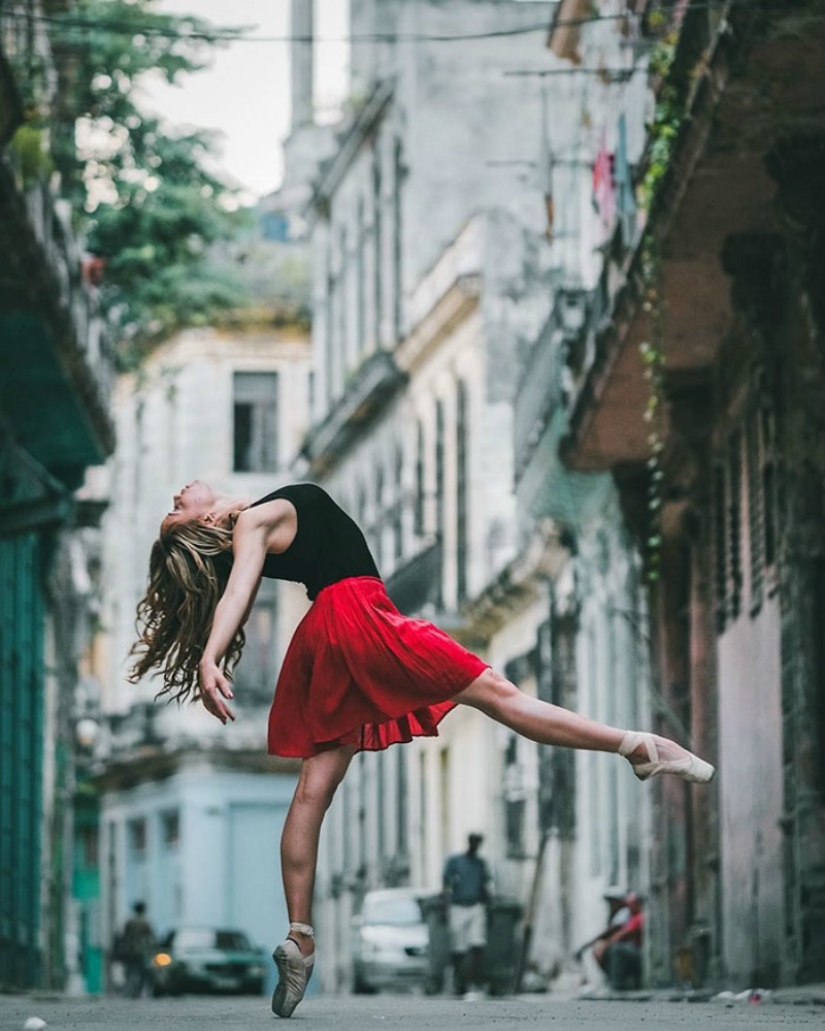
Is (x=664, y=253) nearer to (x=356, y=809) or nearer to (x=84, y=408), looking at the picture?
(x=84, y=408)

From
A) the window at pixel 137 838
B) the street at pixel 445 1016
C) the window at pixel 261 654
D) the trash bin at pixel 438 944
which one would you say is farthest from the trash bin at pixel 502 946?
the window at pixel 137 838

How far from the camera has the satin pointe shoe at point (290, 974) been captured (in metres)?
8.62

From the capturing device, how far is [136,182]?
97.8ft

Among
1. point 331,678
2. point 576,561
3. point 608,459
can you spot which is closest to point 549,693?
point 576,561

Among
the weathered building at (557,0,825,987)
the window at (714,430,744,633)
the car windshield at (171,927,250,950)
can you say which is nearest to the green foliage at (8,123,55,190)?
the weathered building at (557,0,825,987)

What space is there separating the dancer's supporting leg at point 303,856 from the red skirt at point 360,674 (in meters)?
0.07

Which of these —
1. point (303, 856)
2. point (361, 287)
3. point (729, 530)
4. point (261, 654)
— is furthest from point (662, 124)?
point (261, 654)

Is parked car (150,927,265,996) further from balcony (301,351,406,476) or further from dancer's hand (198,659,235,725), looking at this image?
dancer's hand (198,659,235,725)

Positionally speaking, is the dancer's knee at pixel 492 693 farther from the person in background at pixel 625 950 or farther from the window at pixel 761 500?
the person in background at pixel 625 950

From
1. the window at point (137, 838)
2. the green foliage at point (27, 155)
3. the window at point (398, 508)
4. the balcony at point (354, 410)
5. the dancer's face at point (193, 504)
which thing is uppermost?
the balcony at point (354, 410)

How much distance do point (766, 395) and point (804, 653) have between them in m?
1.94

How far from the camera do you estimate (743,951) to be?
17703mm

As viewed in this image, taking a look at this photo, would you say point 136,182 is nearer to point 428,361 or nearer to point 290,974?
point 428,361

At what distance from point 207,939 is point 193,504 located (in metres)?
33.0
